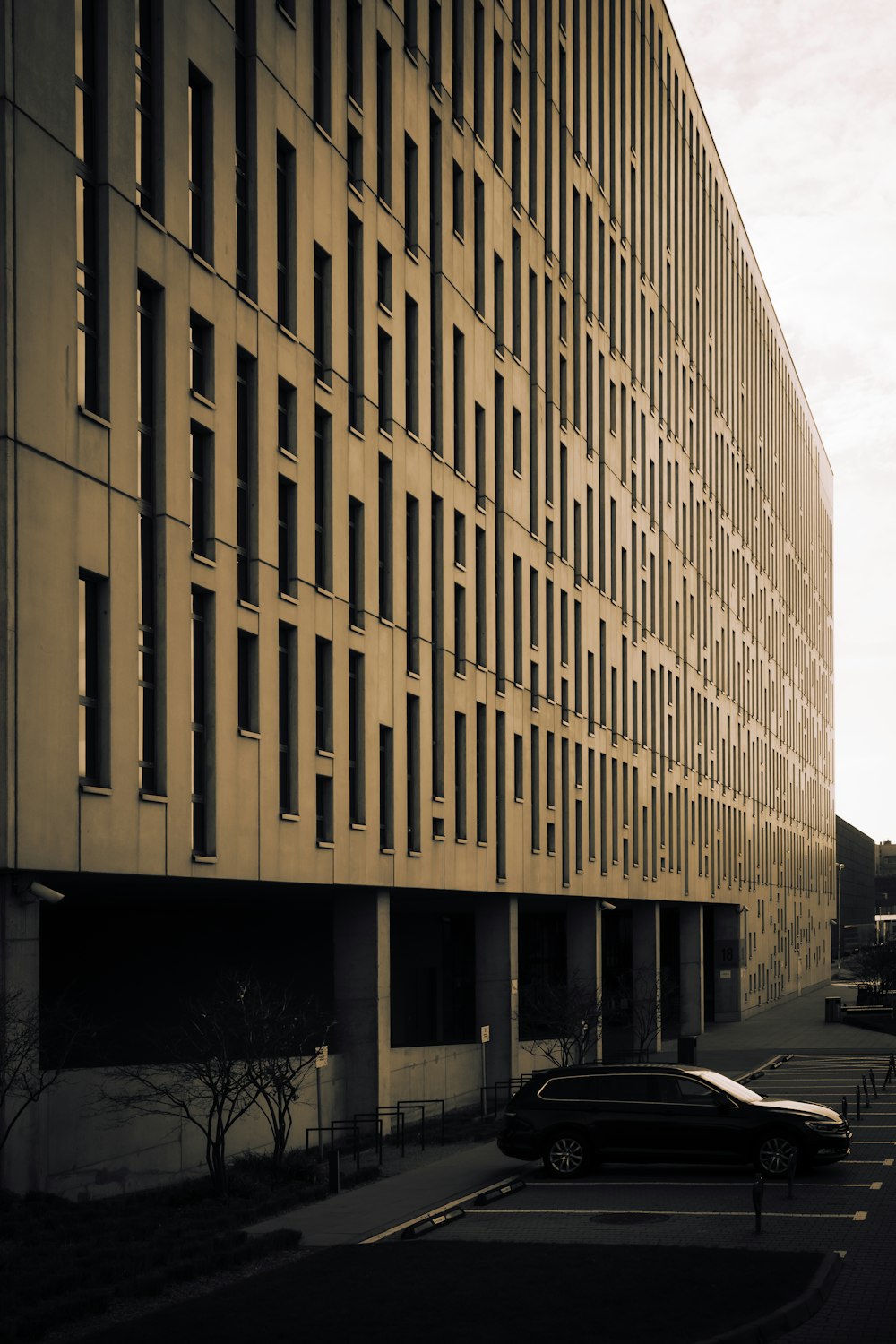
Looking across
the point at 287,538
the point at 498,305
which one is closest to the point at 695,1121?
the point at 287,538

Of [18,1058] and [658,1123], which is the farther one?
[658,1123]

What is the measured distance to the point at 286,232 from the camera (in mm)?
31016

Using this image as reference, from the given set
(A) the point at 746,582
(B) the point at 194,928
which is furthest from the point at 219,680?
(A) the point at 746,582

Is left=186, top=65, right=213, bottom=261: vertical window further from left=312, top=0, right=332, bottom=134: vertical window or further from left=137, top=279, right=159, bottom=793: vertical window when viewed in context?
left=312, top=0, right=332, bottom=134: vertical window

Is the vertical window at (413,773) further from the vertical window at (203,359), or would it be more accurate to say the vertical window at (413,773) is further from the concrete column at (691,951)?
the concrete column at (691,951)

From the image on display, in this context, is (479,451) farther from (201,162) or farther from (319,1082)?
(319,1082)

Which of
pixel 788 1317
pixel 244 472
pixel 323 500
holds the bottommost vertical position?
pixel 788 1317

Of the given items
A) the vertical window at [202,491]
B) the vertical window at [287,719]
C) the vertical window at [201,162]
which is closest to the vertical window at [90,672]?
the vertical window at [202,491]

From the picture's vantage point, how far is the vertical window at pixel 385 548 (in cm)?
3556

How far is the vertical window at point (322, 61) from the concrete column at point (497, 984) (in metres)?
20.4

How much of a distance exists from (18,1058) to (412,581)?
757 inches

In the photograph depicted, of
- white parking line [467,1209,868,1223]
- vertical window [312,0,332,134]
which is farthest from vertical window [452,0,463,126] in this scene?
white parking line [467,1209,868,1223]

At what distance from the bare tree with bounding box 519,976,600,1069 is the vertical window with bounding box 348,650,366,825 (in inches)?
410

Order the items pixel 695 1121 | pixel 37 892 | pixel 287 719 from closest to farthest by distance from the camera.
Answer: pixel 37 892 < pixel 695 1121 < pixel 287 719
